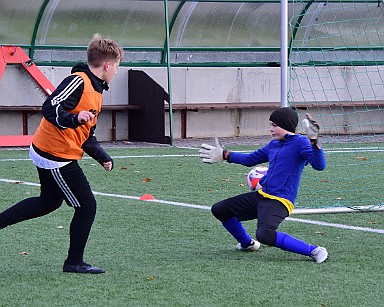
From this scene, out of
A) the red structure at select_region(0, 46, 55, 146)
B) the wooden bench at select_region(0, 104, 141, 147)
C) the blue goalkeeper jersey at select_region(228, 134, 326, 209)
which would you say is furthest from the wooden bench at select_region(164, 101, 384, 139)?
the blue goalkeeper jersey at select_region(228, 134, 326, 209)

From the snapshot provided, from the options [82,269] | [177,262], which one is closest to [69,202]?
[82,269]

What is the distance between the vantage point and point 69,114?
220 inches

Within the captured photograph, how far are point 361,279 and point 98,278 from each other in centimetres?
160

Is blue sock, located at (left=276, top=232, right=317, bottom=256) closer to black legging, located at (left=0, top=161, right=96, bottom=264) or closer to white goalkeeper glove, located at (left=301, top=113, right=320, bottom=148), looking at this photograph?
white goalkeeper glove, located at (left=301, top=113, right=320, bottom=148)

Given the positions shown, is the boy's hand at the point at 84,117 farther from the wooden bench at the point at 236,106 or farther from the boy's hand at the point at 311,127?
the wooden bench at the point at 236,106

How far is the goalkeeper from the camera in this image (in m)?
6.35

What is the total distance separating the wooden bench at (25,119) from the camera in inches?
555

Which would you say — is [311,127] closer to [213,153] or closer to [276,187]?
[276,187]

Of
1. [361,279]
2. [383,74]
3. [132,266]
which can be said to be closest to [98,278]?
[132,266]

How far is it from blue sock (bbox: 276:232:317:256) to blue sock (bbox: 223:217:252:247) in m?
0.36

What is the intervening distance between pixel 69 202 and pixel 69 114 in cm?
63

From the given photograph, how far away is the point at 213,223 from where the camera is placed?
7.89m

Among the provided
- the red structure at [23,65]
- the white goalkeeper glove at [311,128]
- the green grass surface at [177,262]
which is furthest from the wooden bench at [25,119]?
Result: the white goalkeeper glove at [311,128]

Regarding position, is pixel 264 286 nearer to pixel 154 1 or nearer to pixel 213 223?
pixel 213 223
